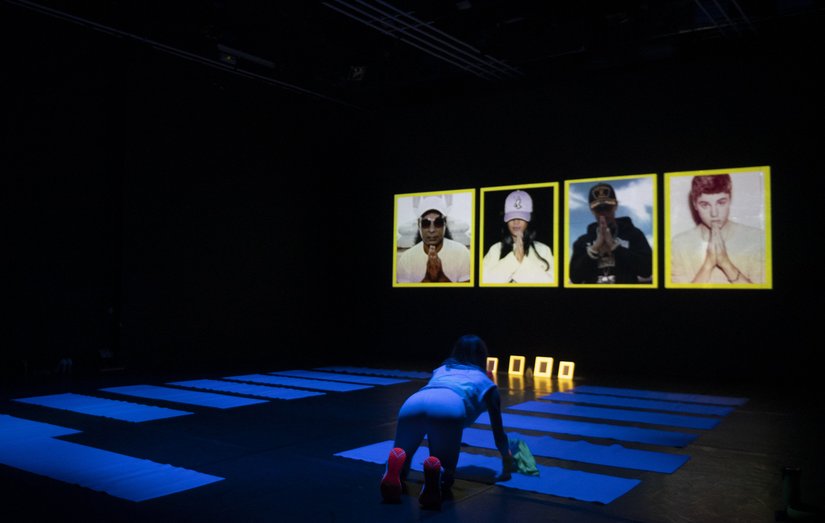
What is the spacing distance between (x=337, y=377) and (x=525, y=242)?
12.8ft

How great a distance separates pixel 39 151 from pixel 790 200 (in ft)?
32.7

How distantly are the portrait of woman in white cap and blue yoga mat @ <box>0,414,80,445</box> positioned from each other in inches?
286

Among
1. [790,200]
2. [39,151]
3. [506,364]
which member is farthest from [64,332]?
[790,200]

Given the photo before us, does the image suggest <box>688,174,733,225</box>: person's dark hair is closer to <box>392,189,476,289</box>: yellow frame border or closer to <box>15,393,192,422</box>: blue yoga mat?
<box>392,189,476,289</box>: yellow frame border

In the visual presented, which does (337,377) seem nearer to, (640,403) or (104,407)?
(104,407)

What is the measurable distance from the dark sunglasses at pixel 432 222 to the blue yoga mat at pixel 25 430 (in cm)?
747

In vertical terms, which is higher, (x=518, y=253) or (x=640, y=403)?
(x=518, y=253)

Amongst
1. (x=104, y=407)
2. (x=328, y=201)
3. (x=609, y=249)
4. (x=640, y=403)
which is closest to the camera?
(x=104, y=407)

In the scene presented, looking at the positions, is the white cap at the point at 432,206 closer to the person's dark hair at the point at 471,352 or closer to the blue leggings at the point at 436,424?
the person's dark hair at the point at 471,352

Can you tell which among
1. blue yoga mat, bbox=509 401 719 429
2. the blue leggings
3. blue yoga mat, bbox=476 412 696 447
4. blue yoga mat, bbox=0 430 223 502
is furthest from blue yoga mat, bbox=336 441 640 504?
blue yoga mat, bbox=509 401 719 429

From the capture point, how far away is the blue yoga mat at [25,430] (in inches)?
188

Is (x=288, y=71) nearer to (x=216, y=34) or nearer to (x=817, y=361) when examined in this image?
(x=216, y=34)

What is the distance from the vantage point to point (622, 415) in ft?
20.6

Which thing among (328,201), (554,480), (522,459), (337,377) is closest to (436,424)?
(522,459)
